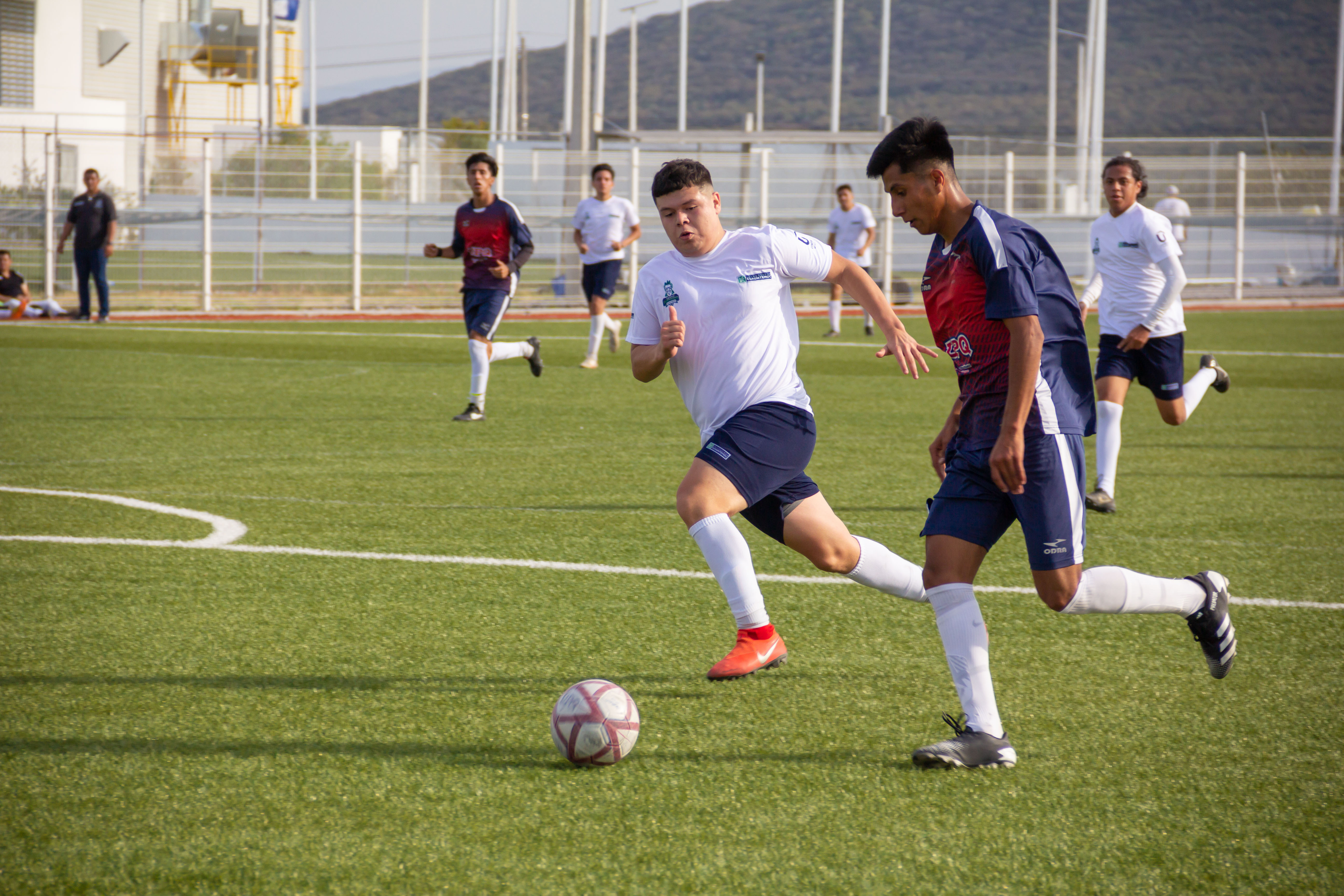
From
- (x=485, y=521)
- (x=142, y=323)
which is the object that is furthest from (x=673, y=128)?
(x=485, y=521)

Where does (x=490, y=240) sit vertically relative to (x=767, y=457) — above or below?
above

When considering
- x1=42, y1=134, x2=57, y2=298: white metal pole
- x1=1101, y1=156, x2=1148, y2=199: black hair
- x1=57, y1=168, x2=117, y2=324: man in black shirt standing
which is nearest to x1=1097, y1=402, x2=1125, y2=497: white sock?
x1=1101, y1=156, x2=1148, y2=199: black hair

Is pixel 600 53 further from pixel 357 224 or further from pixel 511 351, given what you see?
pixel 511 351

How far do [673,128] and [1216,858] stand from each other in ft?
602

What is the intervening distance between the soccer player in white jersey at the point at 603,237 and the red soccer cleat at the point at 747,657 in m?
11.5

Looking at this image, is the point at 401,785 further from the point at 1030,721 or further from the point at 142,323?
the point at 142,323

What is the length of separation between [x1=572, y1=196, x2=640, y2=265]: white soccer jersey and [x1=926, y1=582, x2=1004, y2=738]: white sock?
42.2 feet

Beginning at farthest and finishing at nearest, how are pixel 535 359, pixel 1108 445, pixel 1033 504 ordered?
1. pixel 535 359
2. pixel 1108 445
3. pixel 1033 504

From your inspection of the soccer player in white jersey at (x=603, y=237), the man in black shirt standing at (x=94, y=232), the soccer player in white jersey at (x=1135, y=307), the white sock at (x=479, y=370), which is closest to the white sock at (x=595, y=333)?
the soccer player in white jersey at (x=603, y=237)

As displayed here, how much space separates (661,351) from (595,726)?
136 centimetres

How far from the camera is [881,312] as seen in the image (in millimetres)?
4547

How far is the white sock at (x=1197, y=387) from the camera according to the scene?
26.9 ft

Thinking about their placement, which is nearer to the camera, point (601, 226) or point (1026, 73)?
point (601, 226)

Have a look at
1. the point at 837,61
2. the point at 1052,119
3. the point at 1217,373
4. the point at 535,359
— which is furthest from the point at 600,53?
the point at 1217,373
